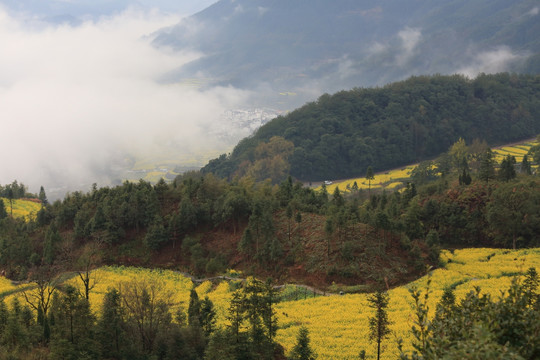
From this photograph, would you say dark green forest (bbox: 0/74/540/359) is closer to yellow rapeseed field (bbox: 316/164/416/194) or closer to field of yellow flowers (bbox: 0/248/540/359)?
field of yellow flowers (bbox: 0/248/540/359)

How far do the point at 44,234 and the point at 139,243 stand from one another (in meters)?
12.0

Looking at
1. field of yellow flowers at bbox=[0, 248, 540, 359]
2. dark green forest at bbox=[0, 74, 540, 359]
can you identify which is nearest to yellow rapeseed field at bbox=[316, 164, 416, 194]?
dark green forest at bbox=[0, 74, 540, 359]

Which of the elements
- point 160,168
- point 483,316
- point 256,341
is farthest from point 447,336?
point 160,168

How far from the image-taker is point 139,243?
51.7 meters

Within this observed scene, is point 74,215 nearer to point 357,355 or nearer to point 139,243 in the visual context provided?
point 139,243

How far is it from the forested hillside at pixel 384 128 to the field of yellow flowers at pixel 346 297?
69062mm

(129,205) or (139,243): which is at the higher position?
(129,205)

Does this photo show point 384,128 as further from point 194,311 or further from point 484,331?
point 484,331

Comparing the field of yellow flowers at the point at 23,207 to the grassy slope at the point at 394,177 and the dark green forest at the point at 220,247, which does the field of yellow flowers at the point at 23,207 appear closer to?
the dark green forest at the point at 220,247

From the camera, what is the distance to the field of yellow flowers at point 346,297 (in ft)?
97.0

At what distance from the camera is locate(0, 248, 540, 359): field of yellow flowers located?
2958cm

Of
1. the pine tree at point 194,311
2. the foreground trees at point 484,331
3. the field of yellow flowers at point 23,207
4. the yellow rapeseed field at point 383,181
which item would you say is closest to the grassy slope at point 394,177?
the yellow rapeseed field at point 383,181

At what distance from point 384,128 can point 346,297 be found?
95.7 metres

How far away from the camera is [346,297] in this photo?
3750 cm
